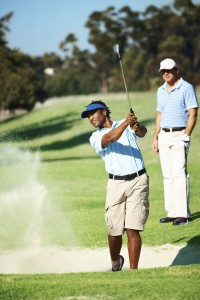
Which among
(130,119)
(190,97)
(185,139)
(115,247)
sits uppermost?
(190,97)

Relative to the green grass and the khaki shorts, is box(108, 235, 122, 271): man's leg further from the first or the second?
the green grass

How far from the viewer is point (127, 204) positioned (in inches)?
272

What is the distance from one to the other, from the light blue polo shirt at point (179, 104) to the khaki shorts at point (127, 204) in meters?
2.76

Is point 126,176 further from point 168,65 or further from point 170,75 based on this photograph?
point 170,75

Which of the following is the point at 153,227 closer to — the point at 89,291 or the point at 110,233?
the point at 110,233

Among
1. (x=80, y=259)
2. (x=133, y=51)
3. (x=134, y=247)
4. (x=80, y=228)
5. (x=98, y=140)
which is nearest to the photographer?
(x=98, y=140)

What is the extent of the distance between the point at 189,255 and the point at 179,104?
2.46 meters

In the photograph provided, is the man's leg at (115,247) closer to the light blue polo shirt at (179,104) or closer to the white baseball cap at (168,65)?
the light blue polo shirt at (179,104)

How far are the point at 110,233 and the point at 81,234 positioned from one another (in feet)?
8.68

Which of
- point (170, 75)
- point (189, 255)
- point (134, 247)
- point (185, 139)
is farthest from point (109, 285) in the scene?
point (170, 75)

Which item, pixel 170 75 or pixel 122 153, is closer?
pixel 122 153

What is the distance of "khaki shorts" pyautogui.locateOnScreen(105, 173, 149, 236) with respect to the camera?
6.81m

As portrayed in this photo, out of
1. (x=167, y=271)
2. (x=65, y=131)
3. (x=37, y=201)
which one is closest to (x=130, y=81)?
(x=65, y=131)

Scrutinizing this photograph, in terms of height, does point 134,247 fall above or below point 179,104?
below
